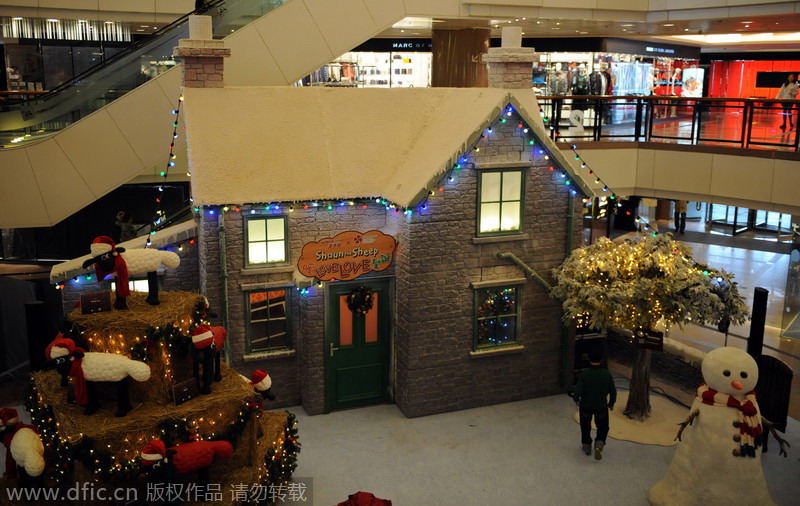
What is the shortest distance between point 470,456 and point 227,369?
341cm

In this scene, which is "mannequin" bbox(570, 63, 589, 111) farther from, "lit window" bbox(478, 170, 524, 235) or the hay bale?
the hay bale

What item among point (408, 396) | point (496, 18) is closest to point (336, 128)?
point (408, 396)

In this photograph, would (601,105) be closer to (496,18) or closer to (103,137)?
(496,18)

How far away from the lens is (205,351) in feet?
26.8

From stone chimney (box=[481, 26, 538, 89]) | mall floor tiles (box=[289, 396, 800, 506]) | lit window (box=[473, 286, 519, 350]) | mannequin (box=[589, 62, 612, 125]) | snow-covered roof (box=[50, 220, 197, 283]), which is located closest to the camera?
mall floor tiles (box=[289, 396, 800, 506])

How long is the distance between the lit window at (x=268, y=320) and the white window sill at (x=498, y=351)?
2723 mm

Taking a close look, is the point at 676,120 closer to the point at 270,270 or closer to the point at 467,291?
the point at 467,291

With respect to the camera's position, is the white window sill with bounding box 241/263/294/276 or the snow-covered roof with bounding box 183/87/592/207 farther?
the white window sill with bounding box 241/263/294/276

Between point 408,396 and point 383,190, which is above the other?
point 383,190

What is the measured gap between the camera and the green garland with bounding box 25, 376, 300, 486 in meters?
7.53

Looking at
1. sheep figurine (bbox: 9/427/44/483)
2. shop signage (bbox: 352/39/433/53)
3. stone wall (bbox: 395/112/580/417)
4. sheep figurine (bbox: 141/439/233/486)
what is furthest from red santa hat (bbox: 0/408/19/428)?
shop signage (bbox: 352/39/433/53)

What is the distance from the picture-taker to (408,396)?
36.6ft

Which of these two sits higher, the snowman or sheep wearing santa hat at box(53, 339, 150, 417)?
sheep wearing santa hat at box(53, 339, 150, 417)

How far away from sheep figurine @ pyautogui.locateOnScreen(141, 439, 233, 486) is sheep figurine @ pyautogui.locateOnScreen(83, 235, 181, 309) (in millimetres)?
1651
